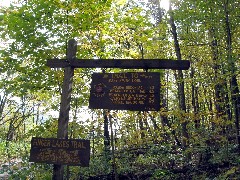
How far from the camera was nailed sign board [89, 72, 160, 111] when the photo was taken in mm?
5816

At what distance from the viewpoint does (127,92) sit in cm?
596

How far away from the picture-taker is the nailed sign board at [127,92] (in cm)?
582

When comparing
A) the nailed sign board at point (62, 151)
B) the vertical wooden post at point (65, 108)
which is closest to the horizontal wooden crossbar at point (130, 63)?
the vertical wooden post at point (65, 108)

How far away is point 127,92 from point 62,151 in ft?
6.65

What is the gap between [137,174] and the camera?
9.14m

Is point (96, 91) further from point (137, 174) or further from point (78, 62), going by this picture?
point (137, 174)

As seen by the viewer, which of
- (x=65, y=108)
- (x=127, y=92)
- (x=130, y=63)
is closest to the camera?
(x=127, y=92)

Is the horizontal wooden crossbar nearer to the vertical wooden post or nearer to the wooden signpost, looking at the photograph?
the wooden signpost

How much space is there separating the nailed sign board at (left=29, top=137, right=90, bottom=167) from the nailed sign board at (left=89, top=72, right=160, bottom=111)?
97 cm

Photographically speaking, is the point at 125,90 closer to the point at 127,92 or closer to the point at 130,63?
the point at 127,92

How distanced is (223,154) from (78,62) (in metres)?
6.16

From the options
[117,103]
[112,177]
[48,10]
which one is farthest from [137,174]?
[48,10]

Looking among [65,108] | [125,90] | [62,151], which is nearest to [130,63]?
[125,90]

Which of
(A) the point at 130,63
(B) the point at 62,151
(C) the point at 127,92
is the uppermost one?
(A) the point at 130,63
